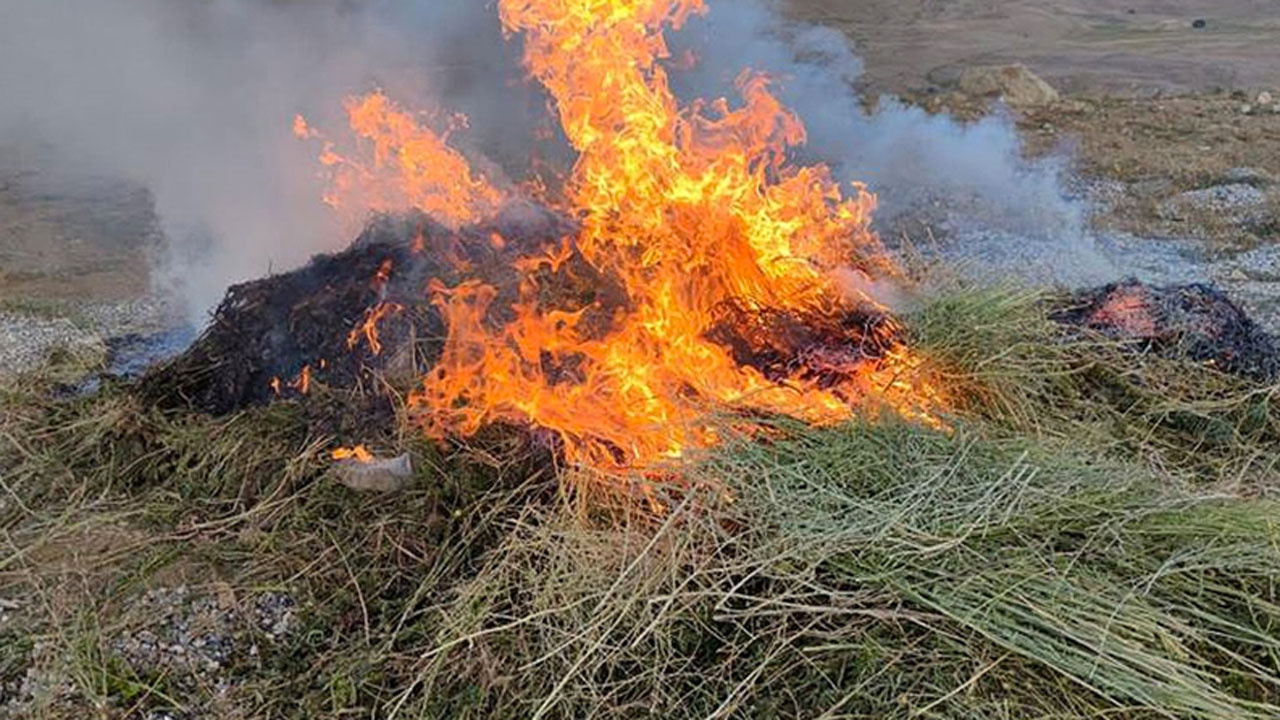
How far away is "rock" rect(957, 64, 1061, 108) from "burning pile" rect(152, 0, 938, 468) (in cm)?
1048

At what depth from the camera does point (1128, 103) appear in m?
15.0

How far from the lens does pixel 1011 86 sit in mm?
15250

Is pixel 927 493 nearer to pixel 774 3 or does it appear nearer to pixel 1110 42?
pixel 774 3

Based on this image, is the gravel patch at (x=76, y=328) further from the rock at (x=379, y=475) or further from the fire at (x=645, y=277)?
the rock at (x=379, y=475)

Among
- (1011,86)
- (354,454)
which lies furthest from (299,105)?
(1011,86)

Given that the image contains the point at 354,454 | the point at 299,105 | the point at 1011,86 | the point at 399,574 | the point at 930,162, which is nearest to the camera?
the point at 399,574

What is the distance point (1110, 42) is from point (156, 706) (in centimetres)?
2209

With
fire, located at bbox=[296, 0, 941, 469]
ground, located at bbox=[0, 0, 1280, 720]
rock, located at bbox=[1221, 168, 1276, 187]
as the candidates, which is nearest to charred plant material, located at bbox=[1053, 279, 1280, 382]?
ground, located at bbox=[0, 0, 1280, 720]

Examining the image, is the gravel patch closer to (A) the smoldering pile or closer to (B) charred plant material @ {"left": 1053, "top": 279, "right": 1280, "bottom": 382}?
(A) the smoldering pile

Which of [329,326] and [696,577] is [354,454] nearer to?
[329,326]

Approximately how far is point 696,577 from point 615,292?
6.85 ft

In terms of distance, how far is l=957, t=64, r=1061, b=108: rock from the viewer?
49.3 ft

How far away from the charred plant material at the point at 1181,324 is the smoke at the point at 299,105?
3241 mm

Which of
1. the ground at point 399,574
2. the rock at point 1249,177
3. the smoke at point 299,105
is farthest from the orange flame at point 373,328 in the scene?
the rock at point 1249,177
